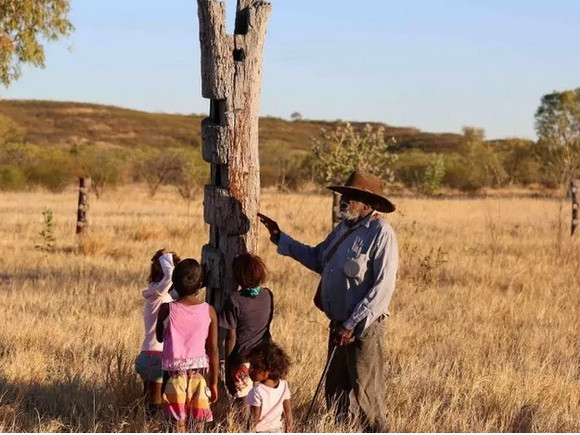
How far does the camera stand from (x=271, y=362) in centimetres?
607

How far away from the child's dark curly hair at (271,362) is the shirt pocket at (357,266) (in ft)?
2.29

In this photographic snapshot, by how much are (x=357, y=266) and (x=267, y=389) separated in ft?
3.20

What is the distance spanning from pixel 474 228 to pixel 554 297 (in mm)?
13663

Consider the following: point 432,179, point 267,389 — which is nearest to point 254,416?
point 267,389

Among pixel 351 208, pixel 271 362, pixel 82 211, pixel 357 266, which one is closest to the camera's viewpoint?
pixel 271 362

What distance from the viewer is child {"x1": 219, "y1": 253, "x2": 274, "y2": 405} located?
20.8ft

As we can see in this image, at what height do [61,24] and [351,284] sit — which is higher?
[61,24]

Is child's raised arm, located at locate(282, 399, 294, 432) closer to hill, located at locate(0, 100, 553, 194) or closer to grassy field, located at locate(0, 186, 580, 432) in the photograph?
grassy field, located at locate(0, 186, 580, 432)

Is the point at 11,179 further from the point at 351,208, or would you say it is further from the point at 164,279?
the point at 351,208

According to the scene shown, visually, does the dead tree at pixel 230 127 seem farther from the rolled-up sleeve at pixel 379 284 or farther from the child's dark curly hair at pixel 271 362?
the rolled-up sleeve at pixel 379 284

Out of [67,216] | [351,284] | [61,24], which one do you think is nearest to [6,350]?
[351,284]

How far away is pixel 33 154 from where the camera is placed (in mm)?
55250

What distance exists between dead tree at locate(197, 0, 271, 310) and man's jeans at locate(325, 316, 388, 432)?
37.8 inches

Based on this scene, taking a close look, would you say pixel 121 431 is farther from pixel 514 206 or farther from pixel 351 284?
pixel 514 206
